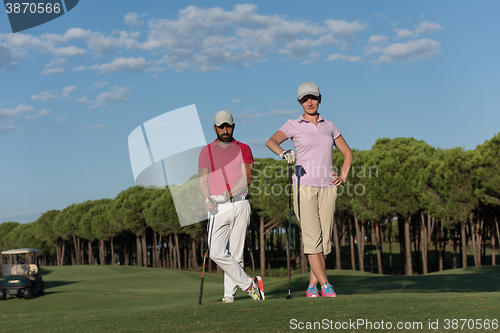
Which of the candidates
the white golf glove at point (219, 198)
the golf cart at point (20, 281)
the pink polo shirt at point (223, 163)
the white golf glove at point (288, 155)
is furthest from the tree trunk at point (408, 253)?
the white golf glove at point (288, 155)

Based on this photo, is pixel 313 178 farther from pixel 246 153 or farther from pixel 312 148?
pixel 246 153

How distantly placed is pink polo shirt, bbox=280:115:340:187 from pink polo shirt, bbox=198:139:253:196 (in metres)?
0.85

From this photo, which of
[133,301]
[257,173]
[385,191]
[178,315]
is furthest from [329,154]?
[257,173]

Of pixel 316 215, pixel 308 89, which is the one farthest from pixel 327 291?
pixel 308 89

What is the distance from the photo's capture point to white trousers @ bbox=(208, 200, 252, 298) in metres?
6.88

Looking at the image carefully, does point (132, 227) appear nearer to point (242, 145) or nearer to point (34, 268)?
point (34, 268)

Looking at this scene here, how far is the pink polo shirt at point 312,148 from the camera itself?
21.2ft

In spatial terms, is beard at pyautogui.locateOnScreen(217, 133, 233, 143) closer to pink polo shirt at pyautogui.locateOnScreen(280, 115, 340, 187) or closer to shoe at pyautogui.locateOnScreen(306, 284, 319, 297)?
pink polo shirt at pyautogui.locateOnScreen(280, 115, 340, 187)

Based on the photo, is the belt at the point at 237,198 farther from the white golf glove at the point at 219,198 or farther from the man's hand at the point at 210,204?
the man's hand at the point at 210,204

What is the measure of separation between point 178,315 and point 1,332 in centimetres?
236

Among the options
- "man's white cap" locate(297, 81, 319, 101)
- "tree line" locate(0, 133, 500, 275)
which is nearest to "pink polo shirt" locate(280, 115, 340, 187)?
"man's white cap" locate(297, 81, 319, 101)

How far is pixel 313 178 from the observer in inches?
254

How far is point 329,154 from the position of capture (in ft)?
21.9

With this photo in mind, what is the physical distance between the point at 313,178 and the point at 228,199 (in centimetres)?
136
